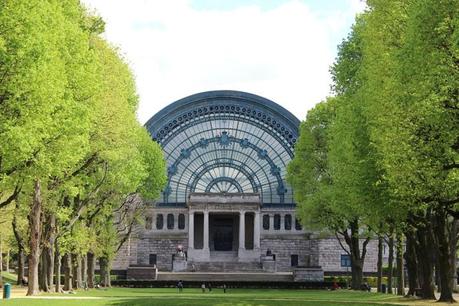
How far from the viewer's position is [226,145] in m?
107

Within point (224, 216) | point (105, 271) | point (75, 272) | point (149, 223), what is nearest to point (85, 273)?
point (75, 272)

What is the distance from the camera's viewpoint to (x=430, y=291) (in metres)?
38.7

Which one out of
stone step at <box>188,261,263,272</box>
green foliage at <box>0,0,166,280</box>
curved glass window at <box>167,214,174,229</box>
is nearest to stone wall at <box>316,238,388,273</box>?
stone step at <box>188,261,263,272</box>

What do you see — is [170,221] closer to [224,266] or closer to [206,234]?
[206,234]

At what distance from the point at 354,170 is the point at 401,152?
8.28 m

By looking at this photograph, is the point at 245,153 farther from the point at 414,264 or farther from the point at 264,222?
the point at 414,264

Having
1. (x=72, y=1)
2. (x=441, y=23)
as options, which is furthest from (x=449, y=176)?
(x=72, y=1)

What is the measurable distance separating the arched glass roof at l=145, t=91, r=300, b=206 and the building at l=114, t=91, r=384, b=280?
14 centimetres

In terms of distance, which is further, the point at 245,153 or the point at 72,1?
the point at 245,153

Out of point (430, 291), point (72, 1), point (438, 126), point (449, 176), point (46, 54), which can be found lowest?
point (430, 291)

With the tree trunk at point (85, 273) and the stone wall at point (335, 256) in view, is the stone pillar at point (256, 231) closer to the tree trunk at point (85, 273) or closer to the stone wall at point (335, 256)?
the stone wall at point (335, 256)

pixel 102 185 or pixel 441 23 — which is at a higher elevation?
pixel 441 23

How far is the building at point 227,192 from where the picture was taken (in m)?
98.8

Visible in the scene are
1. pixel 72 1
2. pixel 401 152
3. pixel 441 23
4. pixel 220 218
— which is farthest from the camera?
pixel 220 218
